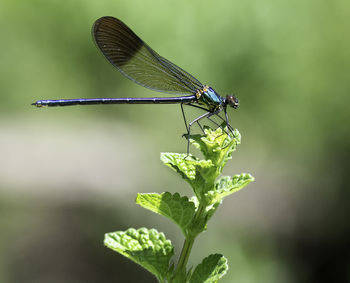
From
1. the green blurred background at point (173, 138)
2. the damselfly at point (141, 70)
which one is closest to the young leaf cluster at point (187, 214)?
the damselfly at point (141, 70)

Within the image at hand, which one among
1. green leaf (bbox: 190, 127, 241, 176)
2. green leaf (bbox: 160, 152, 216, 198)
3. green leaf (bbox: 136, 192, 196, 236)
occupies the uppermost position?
green leaf (bbox: 190, 127, 241, 176)

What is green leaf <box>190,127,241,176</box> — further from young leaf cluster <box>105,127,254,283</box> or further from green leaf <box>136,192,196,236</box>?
green leaf <box>136,192,196,236</box>


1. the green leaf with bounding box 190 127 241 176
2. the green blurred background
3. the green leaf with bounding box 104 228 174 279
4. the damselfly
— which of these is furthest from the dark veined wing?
the green blurred background

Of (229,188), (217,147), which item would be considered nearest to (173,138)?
(217,147)

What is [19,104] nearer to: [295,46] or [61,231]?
[61,231]

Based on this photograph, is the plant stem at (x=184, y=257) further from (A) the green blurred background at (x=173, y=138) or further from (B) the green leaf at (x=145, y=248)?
(A) the green blurred background at (x=173, y=138)

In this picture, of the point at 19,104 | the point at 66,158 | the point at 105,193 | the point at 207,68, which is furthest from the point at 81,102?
the point at 19,104

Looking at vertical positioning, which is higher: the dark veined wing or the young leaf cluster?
the dark veined wing
